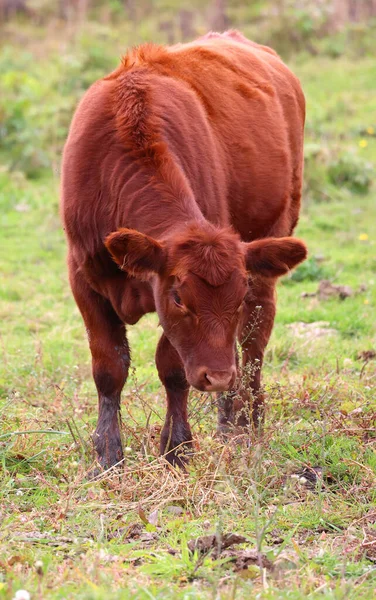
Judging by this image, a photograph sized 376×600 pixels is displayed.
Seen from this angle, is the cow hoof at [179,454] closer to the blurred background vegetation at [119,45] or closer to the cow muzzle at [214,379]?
the cow muzzle at [214,379]

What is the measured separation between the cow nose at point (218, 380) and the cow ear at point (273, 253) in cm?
63

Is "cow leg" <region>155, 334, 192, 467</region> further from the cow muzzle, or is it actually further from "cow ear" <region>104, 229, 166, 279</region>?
the cow muzzle

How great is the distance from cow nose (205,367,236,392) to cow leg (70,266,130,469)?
1047mm

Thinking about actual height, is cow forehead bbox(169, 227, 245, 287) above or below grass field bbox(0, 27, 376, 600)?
above

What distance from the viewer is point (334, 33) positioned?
1819 cm

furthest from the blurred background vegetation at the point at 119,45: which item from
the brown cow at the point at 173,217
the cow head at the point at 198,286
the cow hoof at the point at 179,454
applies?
the cow head at the point at 198,286

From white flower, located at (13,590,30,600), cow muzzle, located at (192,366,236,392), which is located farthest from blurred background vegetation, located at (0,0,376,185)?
white flower, located at (13,590,30,600)

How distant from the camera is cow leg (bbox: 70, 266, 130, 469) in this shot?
210 inches

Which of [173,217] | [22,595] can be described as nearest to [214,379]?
[173,217]

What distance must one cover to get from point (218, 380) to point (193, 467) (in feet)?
2.03

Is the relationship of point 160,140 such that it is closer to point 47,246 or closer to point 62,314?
point 62,314

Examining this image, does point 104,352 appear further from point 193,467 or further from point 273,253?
point 273,253

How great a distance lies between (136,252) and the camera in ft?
14.8

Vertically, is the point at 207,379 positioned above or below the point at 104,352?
above
